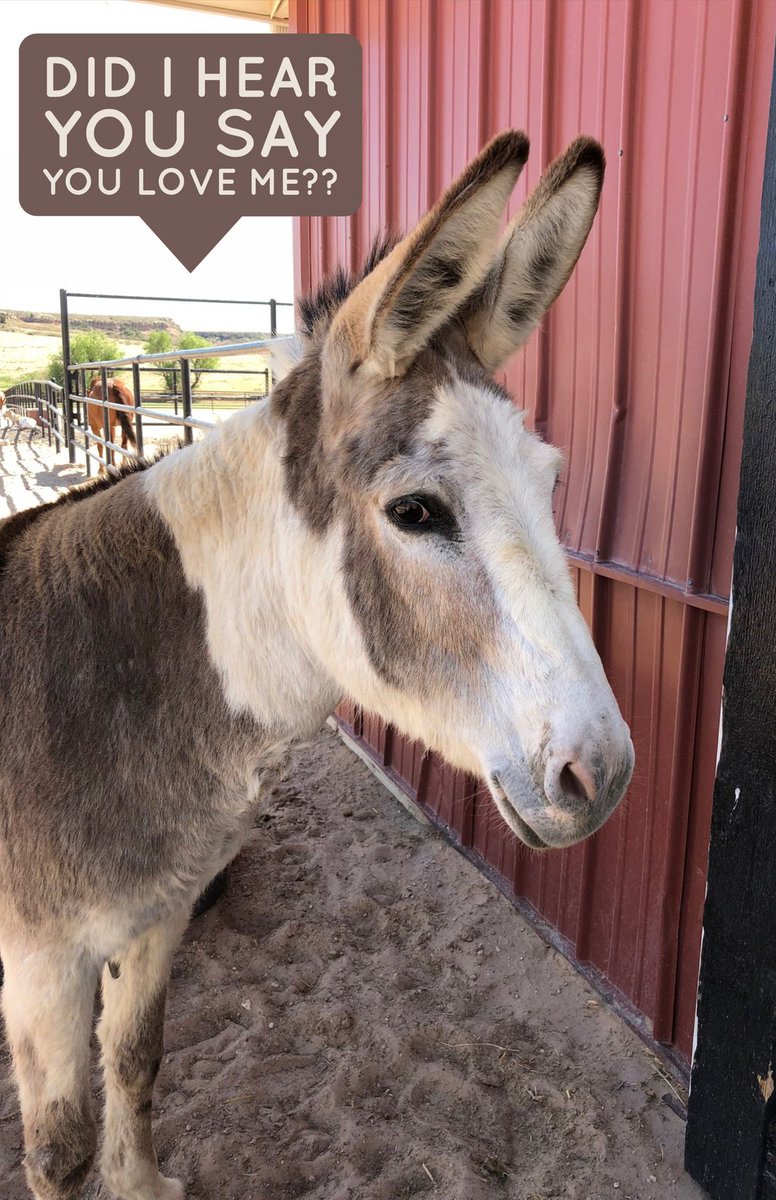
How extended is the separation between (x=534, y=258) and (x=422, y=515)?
0.64 meters

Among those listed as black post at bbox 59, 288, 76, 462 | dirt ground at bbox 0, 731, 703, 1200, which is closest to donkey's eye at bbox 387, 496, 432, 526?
dirt ground at bbox 0, 731, 703, 1200

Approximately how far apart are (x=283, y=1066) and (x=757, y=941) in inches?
59.6

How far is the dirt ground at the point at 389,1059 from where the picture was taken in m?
2.09

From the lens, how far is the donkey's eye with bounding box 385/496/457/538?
1278mm

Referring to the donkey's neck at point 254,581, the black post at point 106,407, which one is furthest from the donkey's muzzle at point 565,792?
the black post at point 106,407

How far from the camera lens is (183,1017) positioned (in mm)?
2574

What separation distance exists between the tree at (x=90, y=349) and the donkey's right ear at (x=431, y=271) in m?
28.1

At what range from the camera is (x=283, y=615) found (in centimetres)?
158

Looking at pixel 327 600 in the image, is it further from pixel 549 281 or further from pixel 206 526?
pixel 549 281

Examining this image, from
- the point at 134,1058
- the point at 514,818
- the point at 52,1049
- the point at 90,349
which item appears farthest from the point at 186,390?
the point at 90,349

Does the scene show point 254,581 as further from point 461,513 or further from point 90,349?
point 90,349

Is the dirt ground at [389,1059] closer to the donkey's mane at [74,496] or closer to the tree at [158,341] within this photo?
the donkey's mane at [74,496]

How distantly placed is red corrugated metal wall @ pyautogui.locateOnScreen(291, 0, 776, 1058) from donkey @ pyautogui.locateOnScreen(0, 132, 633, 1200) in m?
0.64

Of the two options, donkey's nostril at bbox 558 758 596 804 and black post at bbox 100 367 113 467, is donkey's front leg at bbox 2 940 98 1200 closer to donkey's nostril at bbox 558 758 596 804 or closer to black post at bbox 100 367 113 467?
donkey's nostril at bbox 558 758 596 804
